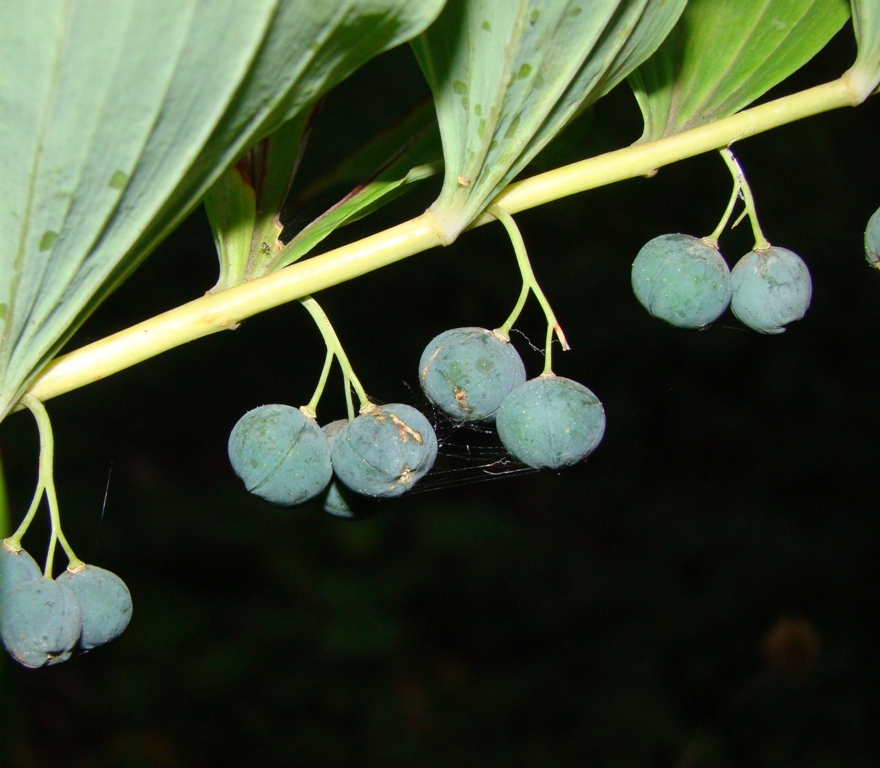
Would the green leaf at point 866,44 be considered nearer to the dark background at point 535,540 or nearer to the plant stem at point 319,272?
Answer: the plant stem at point 319,272

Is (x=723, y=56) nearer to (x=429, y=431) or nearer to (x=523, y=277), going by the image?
(x=523, y=277)

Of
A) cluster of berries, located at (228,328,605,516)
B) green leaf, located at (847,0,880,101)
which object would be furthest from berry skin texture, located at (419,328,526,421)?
green leaf, located at (847,0,880,101)

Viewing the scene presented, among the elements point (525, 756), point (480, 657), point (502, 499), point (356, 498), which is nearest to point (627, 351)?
point (502, 499)

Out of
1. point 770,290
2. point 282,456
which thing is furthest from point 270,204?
point 770,290

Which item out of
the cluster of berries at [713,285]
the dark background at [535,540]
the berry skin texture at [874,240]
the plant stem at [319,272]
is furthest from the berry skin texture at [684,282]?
the dark background at [535,540]

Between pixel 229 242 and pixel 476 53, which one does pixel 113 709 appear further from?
pixel 476 53

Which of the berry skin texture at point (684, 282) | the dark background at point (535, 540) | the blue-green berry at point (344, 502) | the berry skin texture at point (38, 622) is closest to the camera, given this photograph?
the berry skin texture at point (38, 622)

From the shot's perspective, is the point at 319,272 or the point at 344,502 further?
the point at 344,502
